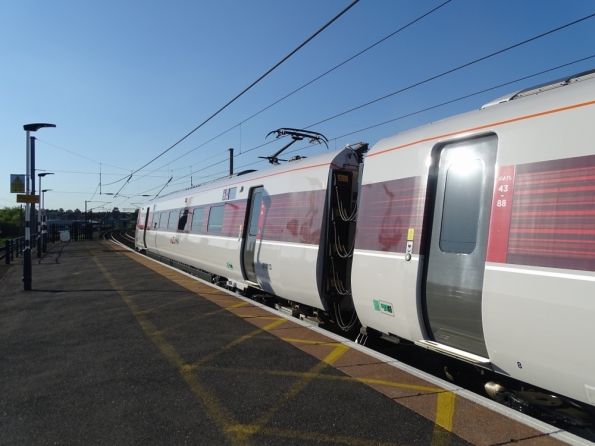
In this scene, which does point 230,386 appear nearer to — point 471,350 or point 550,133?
point 471,350

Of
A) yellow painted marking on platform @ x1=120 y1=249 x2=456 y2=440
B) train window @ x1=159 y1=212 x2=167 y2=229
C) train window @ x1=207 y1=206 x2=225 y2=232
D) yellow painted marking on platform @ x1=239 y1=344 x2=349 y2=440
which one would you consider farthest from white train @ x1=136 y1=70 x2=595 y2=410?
train window @ x1=159 y1=212 x2=167 y2=229

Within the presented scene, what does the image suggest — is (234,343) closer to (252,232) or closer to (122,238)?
(252,232)

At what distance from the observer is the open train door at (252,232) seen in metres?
9.56

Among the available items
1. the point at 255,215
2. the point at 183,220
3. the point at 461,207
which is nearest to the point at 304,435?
the point at 461,207

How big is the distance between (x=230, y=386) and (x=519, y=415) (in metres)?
2.73

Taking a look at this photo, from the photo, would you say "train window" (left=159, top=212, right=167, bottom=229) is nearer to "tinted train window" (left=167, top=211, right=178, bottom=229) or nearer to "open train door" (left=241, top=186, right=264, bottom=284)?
"tinted train window" (left=167, top=211, right=178, bottom=229)

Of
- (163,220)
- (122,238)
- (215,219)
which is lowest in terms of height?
(122,238)

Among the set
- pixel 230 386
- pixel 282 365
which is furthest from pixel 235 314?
pixel 230 386

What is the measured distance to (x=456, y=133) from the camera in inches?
186

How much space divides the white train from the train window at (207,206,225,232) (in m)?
4.72

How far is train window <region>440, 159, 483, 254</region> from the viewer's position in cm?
443

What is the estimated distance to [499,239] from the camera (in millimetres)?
4043

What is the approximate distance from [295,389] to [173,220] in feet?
46.4

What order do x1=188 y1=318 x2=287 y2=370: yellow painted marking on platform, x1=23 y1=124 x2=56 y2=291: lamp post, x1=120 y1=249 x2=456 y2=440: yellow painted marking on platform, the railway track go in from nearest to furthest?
x1=120 y1=249 x2=456 y2=440: yellow painted marking on platform → x1=188 y1=318 x2=287 y2=370: yellow painted marking on platform → x1=23 y1=124 x2=56 y2=291: lamp post → the railway track
